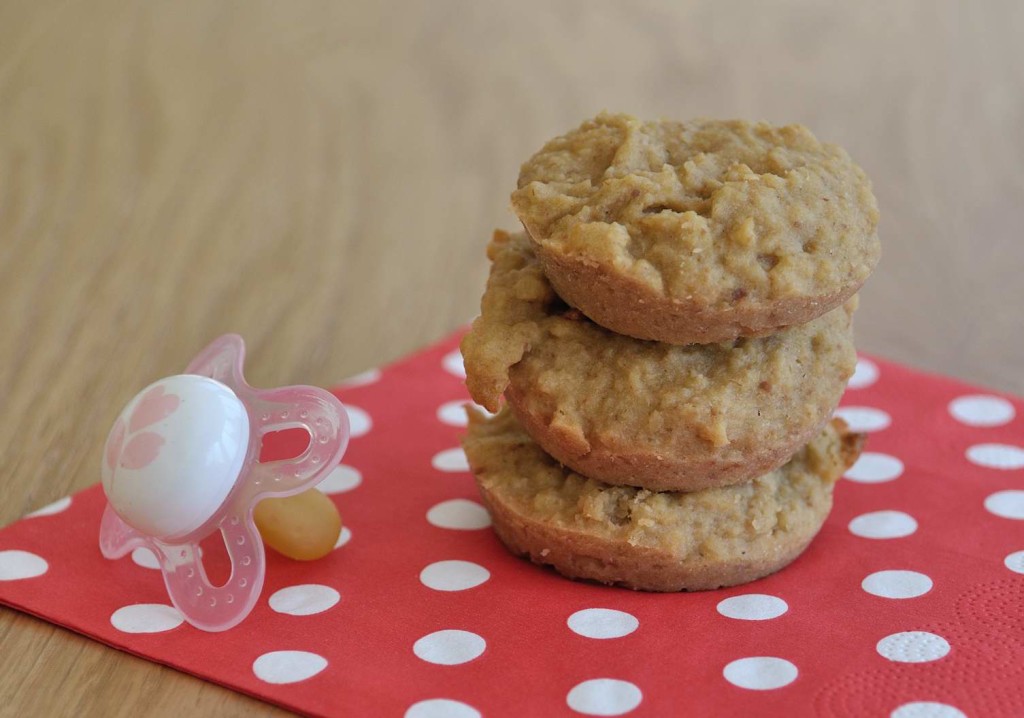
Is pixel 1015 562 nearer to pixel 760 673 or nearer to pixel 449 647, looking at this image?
pixel 760 673

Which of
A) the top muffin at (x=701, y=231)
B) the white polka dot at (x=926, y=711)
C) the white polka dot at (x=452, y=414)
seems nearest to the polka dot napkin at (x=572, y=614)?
the white polka dot at (x=926, y=711)

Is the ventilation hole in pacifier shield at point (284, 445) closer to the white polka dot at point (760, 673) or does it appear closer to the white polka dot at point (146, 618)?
the white polka dot at point (146, 618)

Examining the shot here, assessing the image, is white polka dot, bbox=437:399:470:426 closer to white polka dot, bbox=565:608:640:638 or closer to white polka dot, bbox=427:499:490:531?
white polka dot, bbox=427:499:490:531

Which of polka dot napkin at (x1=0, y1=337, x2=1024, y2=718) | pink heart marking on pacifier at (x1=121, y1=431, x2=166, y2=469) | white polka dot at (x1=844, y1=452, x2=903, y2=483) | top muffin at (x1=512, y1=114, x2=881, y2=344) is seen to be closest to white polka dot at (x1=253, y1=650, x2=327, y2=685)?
polka dot napkin at (x1=0, y1=337, x2=1024, y2=718)

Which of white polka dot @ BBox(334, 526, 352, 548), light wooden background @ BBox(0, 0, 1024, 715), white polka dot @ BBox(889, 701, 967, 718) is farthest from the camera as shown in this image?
light wooden background @ BBox(0, 0, 1024, 715)

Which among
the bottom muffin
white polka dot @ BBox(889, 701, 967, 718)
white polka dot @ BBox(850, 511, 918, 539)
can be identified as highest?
white polka dot @ BBox(850, 511, 918, 539)

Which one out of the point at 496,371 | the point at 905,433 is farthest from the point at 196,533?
the point at 905,433

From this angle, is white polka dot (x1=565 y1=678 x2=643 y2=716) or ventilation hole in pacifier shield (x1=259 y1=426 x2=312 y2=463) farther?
ventilation hole in pacifier shield (x1=259 y1=426 x2=312 y2=463)

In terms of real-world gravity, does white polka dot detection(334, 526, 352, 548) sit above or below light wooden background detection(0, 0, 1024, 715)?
below
